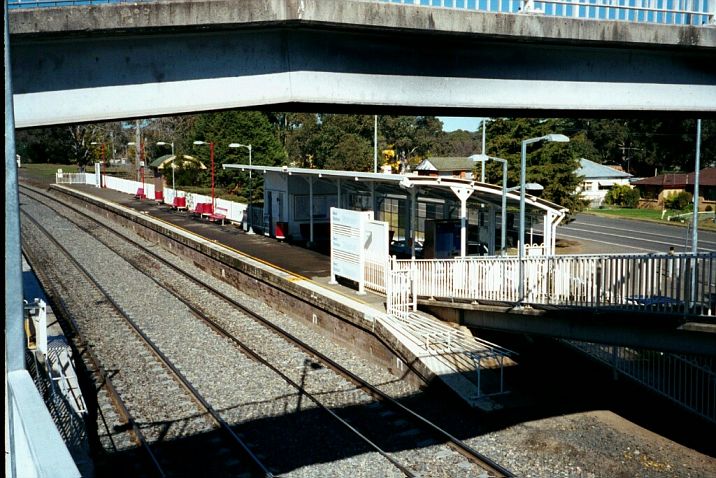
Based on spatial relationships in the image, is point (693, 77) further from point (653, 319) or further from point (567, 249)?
point (567, 249)

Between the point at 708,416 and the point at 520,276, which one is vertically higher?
the point at 520,276

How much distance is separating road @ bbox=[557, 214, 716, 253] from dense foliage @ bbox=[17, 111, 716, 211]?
9.69 ft

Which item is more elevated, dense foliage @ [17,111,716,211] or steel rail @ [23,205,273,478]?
dense foliage @ [17,111,716,211]

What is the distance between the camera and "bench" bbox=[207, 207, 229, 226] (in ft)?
110

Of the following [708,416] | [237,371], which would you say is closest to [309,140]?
[237,371]

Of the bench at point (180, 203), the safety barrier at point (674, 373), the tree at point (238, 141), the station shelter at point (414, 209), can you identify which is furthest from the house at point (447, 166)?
the safety barrier at point (674, 373)

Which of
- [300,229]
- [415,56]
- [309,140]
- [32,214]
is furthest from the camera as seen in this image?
[309,140]

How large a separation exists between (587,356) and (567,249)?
18.1 metres

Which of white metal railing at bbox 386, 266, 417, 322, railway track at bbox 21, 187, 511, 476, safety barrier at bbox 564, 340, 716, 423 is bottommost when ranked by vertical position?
railway track at bbox 21, 187, 511, 476

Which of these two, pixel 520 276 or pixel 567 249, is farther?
pixel 567 249

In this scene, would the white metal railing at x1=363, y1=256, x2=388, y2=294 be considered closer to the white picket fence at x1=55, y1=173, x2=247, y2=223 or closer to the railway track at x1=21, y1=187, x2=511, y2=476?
the railway track at x1=21, y1=187, x2=511, y2=476

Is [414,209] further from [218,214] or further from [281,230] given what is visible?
[218,214]

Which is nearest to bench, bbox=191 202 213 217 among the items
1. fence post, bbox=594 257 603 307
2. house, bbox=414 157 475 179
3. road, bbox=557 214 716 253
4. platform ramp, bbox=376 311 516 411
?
road, bbox=557 214 716 253

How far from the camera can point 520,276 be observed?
1303 centimetres
